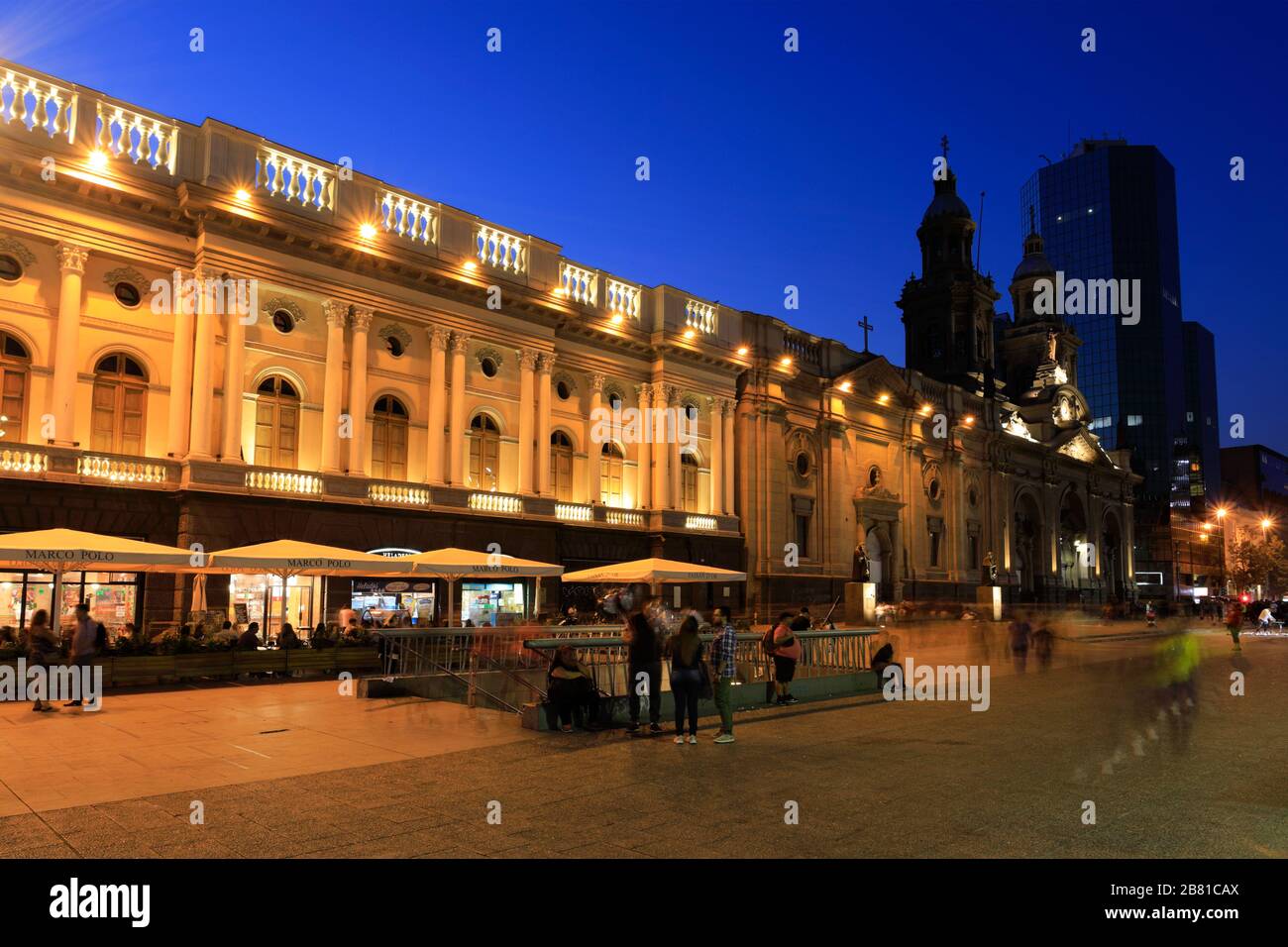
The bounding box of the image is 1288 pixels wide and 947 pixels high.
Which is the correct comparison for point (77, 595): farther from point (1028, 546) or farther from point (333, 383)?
point (1028, 546)

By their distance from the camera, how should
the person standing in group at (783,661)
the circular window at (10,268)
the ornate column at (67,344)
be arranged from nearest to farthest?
the person standing in group at (783,661), the ornate column at (67,344), the circular window at (10,268)

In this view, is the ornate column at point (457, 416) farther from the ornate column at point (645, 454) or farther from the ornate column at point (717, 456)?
the ornate column at point (717, 456)

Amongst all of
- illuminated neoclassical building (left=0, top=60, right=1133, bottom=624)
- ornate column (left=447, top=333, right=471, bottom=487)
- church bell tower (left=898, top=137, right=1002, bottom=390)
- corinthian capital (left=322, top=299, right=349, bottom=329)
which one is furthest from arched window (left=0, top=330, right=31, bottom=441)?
church bell tower (left=898, top=137, right=1002, bottom=390)

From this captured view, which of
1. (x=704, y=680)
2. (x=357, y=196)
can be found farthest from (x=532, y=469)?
(x=704, y=680)

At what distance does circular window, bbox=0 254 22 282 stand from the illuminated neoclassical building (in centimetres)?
6

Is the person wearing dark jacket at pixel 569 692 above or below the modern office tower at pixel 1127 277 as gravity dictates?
below

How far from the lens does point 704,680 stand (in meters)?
14.2

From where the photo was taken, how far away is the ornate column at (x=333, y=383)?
96.2 feet

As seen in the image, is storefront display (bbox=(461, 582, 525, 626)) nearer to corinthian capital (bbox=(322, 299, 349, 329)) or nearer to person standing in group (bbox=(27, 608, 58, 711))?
corinthian capital (bbox=(322, 299, 349, 329))

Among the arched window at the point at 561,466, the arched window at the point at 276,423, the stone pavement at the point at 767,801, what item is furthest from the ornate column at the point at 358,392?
the stone pavement at the point at 767,801

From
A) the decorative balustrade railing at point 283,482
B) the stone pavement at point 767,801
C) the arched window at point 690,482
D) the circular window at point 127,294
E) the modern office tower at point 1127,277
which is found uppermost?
the modern office tower at point 1127,277

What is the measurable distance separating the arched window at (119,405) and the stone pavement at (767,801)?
1863 cm

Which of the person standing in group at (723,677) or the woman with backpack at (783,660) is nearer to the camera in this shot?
the person standing in group at (723,677)

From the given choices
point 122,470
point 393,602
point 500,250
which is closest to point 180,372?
point 122,470
